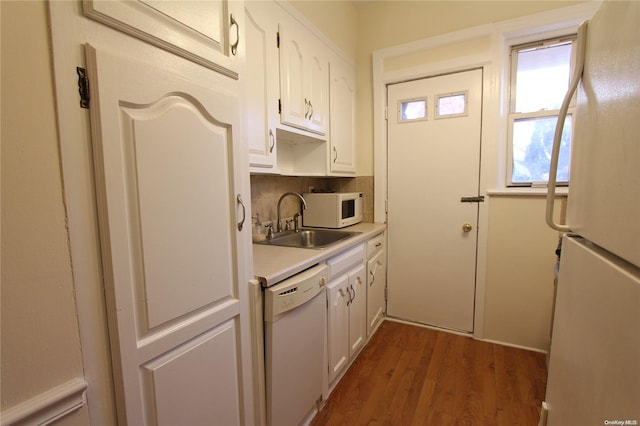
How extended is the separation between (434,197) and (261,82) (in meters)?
1.65

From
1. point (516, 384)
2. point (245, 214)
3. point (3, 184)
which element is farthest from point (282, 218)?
point (516, 384)

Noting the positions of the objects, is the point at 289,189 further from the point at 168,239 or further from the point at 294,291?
the point at 168,239

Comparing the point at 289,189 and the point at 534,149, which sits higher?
the point at 534,149

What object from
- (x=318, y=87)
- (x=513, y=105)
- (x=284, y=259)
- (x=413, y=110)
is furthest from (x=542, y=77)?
(x=284, y=259)

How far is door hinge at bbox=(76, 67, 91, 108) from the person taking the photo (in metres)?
0.63

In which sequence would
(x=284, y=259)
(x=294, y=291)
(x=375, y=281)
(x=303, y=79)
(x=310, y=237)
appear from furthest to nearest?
(x=375, y=281), (x=310, y=237), (x=303, y=79), (x=284, y=259), (x=294, y=291)

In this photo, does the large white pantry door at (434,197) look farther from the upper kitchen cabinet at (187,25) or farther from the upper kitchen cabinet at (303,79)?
the upper kitchen cabinet at (187,25)

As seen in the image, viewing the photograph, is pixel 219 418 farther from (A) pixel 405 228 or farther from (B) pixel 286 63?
(A) pixel 405 228

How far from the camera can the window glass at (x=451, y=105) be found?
226 centimetres

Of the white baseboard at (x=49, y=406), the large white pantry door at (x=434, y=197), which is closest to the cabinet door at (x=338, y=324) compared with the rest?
the large white pantry door at (x=434, y=197)

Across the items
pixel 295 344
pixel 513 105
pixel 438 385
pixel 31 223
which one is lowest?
pixel 438 385

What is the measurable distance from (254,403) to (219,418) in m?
0.20

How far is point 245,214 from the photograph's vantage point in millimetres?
1081

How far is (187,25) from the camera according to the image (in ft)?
2.80
